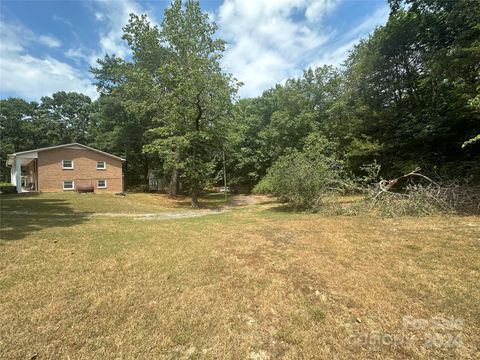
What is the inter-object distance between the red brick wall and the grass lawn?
716 inches

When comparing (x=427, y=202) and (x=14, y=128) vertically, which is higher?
(x=14, y=128)

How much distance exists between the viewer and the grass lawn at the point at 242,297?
280 centimetres

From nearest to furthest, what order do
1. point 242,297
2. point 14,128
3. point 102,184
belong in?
point 242,297 → point 102,184 → point 14,128

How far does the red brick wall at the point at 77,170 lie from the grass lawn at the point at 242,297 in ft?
59.6

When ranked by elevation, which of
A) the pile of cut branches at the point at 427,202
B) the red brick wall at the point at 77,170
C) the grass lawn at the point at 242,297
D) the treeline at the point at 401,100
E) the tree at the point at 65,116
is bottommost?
the grass lawn at the point at 242,297

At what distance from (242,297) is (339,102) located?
22002mm

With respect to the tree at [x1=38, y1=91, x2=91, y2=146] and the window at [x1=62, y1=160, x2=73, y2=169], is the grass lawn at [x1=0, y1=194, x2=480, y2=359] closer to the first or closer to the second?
the window at [x1=62, y1=160, x2=73, y2=169]

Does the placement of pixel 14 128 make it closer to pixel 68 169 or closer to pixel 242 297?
pixel 68 169

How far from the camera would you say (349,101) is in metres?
22.4

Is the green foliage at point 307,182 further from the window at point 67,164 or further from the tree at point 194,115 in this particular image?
the window at point 67,164

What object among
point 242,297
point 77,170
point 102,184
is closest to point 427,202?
point 242,297

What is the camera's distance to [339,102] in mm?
22344

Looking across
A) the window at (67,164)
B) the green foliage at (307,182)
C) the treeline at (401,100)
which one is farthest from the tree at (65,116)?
the green foliage at (307,182)

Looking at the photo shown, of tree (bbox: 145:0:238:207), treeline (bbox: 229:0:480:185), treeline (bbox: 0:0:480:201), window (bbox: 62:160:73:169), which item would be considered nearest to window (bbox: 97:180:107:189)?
window (bbox: 62:160:73:169)
